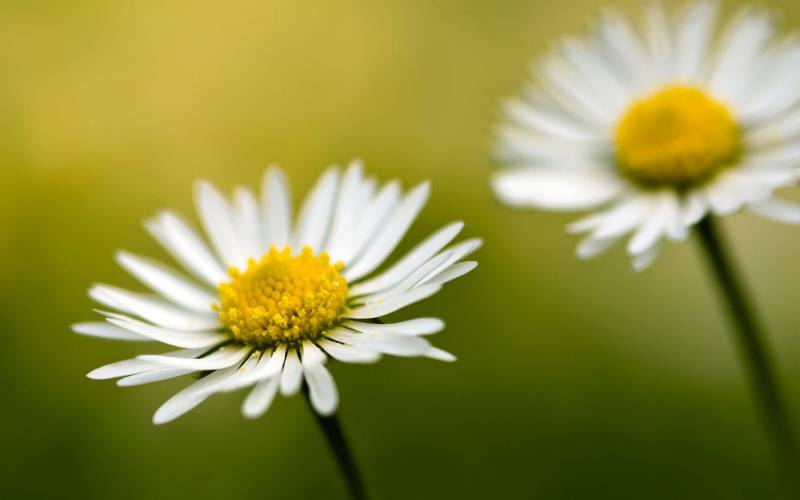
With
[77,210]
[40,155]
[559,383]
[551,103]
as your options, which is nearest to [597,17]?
[551,103]

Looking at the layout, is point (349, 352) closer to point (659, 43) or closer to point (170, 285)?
point (170, 285)

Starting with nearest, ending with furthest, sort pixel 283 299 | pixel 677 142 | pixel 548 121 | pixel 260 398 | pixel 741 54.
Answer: pixel 260 398 → pixel 283 299 → pixel 677 142 → pixel 741 54 → pixel 548 121

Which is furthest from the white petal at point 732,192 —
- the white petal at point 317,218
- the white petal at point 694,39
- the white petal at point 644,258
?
the white petal at point 317,218

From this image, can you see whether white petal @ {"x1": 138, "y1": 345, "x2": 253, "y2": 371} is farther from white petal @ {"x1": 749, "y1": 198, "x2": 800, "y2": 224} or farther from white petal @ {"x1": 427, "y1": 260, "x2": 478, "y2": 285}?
white petal @ {"x1": 749, "y1": 198, "x2": 800, "y2": 224}

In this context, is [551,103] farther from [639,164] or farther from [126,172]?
[126,172]

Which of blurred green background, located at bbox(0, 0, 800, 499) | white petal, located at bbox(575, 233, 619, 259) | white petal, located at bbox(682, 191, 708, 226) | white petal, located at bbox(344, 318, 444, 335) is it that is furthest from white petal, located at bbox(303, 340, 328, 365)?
blurred green background, located at bbox(0, 0, 800, 499)

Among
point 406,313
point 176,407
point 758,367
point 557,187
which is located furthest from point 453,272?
point 406,313

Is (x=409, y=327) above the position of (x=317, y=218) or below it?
below
